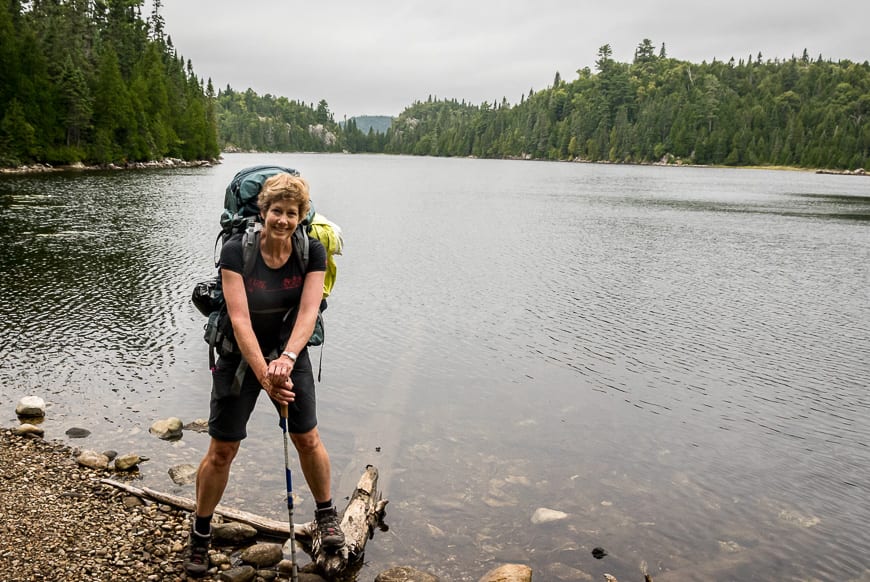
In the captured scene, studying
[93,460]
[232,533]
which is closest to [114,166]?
[93,460]

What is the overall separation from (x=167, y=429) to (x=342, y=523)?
11.5 ft

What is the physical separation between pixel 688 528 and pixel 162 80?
105189 mm

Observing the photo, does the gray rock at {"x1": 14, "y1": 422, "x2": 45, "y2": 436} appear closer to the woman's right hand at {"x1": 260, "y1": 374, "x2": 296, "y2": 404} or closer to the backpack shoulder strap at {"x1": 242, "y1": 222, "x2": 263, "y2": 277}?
the woman's right hand at {"x1": 260, "y1": 374, "x2": 296, "y2": 404}

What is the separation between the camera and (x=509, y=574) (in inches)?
222

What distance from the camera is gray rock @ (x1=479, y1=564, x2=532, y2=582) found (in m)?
5.61

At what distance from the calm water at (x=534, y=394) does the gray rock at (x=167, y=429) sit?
0.58ft

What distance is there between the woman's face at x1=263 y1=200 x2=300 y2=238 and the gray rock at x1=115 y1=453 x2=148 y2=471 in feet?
13.9

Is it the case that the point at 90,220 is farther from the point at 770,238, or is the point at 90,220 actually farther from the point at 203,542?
the point at 770,238

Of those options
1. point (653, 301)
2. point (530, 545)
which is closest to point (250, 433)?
point (530, 545)

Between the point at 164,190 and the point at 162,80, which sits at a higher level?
the point at 162,80

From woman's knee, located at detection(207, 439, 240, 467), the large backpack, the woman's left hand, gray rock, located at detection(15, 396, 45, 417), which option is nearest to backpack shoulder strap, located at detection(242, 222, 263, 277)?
the large backpack

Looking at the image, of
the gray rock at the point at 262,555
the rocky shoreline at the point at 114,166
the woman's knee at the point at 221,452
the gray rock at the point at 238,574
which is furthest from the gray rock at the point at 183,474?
the rocky shoreline at the point at 114,166

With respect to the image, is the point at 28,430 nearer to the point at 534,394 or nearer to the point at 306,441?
the point at 306,441

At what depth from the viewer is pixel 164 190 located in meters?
48.7
